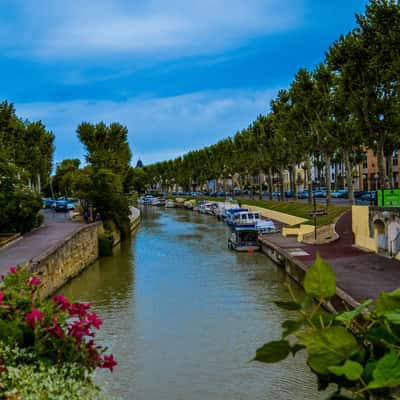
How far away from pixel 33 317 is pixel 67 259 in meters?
23.3

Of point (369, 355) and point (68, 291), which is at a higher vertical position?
point (369, 355)

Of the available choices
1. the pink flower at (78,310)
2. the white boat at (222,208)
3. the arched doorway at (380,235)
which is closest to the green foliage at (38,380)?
the pink flower at (78,310)

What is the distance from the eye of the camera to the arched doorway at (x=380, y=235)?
84.5 feet

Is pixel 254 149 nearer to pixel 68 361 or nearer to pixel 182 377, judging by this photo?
pixel 182 377

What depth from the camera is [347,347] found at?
267 centimetres

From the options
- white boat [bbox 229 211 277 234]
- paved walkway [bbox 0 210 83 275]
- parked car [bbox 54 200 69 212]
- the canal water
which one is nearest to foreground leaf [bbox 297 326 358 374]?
the canal water

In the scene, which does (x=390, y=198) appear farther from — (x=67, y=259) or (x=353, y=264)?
(x=67, y=259)

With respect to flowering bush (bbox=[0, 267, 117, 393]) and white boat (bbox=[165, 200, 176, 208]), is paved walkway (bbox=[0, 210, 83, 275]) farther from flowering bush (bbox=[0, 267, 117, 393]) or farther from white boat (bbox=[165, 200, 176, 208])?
white boat (bbox=[165, 200, 176, 208])

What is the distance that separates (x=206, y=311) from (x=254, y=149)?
61.9 metres

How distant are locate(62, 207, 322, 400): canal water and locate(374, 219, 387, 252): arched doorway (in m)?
5.18

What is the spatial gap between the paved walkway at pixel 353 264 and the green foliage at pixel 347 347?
14.5 meters

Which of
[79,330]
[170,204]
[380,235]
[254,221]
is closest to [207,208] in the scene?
[170,204]

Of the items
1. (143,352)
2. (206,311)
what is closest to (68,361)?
(143,352)

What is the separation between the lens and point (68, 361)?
199 inches
